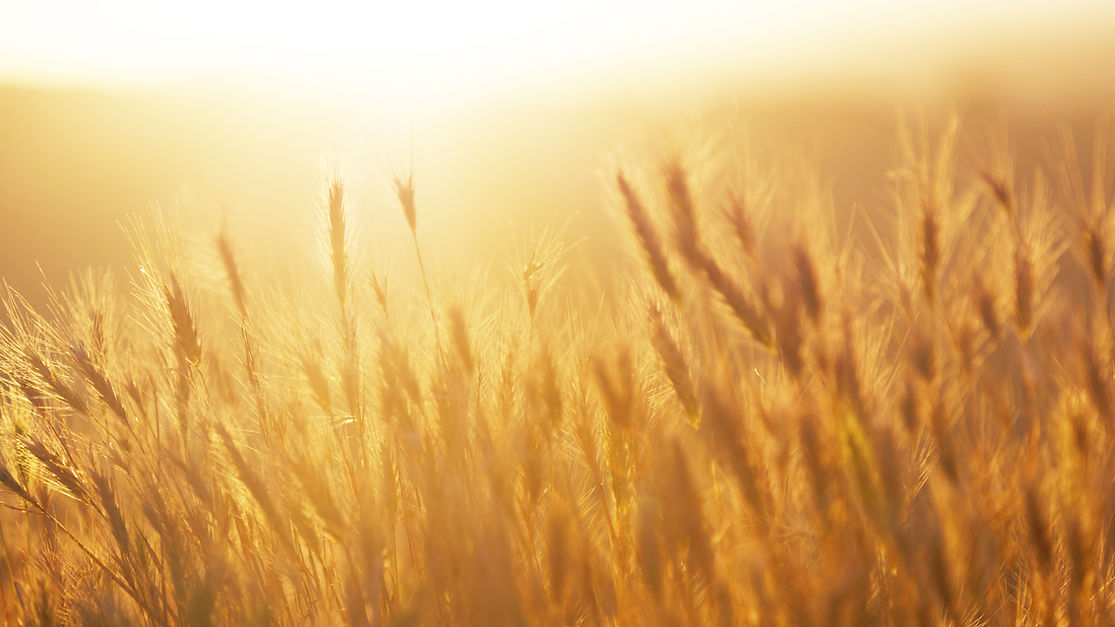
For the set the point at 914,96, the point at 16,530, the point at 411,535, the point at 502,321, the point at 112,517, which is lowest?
the point at 16,530

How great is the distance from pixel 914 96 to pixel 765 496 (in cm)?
140

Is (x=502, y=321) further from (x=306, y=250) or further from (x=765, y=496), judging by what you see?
(x=765, y=496)

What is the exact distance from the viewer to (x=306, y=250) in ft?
5.99

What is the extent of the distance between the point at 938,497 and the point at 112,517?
148cm

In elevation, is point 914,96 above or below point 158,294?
above

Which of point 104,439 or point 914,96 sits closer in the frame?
point 104,439

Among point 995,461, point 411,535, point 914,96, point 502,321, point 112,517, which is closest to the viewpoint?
Answer: point 995,461

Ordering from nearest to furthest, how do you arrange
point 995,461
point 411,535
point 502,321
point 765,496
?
point 765,496 → point 995,461 → point 411,535 → point 502,321

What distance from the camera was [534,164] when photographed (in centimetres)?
1157

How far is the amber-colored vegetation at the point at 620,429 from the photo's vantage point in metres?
1.19

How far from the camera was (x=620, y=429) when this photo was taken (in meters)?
1.49

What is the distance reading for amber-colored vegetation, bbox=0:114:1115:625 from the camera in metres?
1.19

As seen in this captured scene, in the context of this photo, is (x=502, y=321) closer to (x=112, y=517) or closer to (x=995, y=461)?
(x=112, y=517)

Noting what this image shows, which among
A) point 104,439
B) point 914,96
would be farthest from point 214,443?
point 914,96
